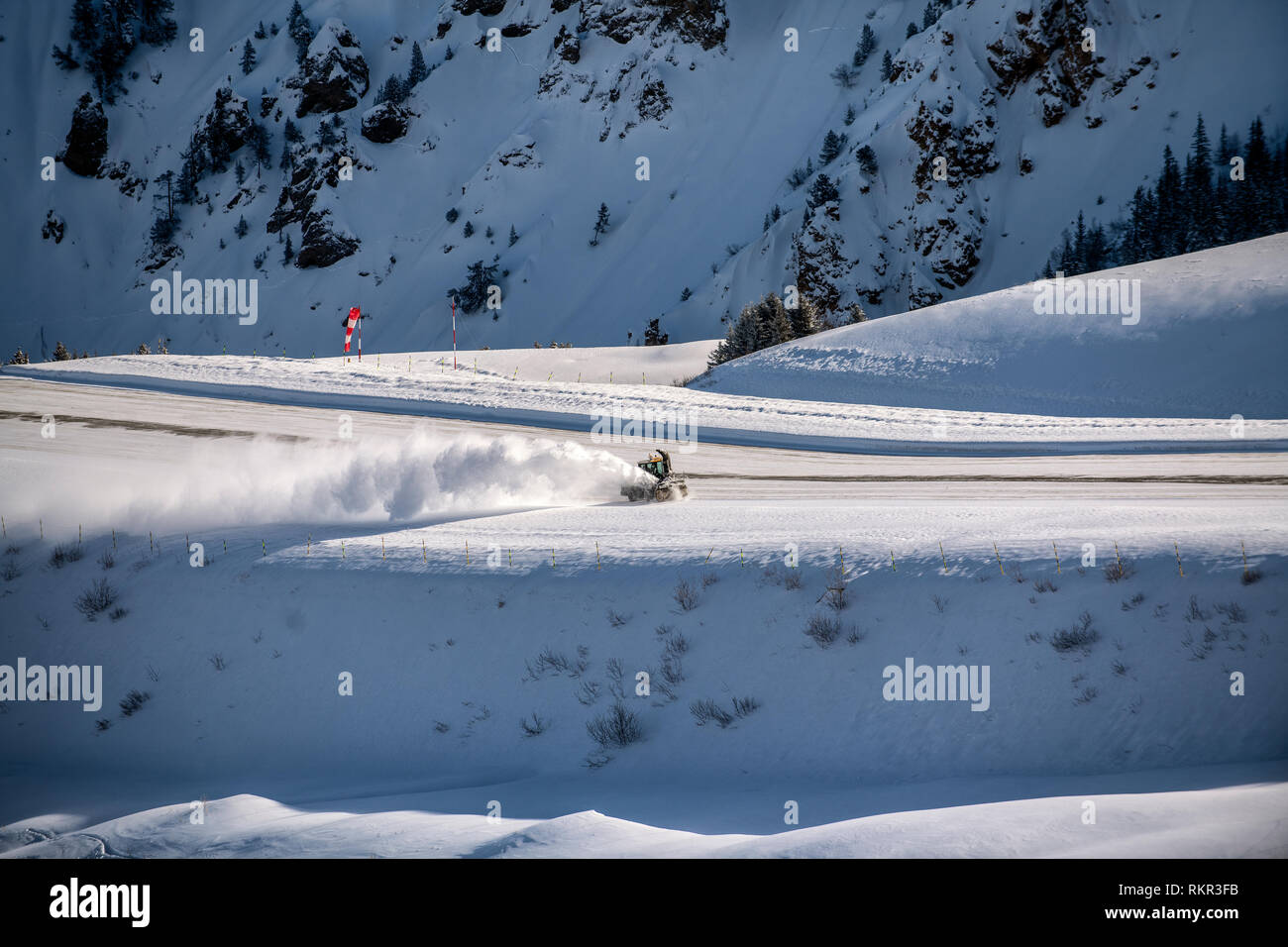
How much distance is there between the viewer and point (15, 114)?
13238 cm

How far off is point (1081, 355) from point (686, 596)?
26.9 meters

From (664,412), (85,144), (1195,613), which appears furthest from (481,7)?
(1195,613)

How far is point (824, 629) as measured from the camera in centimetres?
1133

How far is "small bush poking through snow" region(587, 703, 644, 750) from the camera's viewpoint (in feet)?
35.6

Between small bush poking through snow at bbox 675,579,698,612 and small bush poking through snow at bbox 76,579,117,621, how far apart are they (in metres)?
9.56

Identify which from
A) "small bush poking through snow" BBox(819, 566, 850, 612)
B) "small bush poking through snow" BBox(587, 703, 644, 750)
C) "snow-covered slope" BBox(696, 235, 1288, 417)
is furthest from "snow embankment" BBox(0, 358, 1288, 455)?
"small bush poking through snow" BBox(587, 703, 644, 750)

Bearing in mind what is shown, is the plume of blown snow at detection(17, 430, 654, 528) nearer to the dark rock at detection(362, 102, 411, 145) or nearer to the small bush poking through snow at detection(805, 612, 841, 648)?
the small bush poking through snow at detection(805, 612, 841, 648)

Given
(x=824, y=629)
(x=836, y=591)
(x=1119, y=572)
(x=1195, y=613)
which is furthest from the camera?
(x=836, y=591)

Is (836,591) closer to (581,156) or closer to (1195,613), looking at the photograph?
(1195,613)

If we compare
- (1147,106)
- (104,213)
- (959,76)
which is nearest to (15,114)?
(104,213)

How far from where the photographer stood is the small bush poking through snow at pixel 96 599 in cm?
1493
